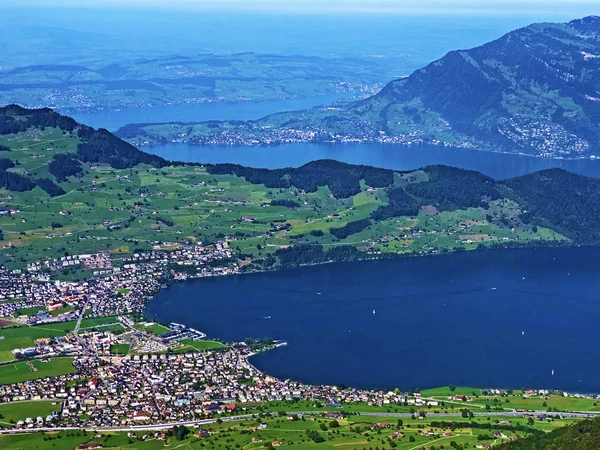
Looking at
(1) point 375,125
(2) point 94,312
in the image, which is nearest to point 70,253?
(2) point 94,312

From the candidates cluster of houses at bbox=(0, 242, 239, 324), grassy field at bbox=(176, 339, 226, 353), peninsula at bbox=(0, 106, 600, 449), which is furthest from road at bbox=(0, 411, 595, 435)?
cluster of houses at bbox=(0, 242, 239, 324)

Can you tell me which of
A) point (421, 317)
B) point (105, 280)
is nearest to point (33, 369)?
point (105, 280)

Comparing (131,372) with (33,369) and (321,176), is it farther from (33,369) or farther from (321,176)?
(321,176)

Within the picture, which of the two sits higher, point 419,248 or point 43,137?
point 43,137

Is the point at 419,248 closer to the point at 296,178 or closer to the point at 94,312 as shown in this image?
the point at 296,178

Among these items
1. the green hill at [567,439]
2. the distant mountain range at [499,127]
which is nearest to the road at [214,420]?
the green hill at [567,439]

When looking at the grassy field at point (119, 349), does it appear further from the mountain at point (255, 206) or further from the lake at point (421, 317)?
the mountain at point (255, 206)
